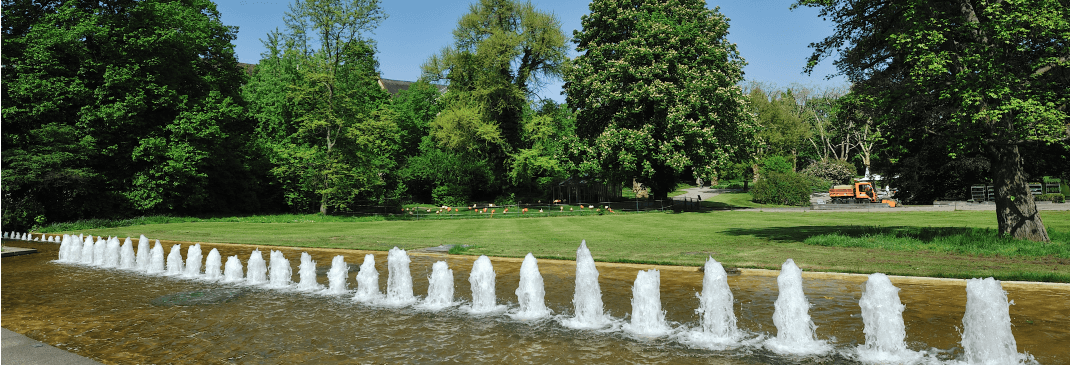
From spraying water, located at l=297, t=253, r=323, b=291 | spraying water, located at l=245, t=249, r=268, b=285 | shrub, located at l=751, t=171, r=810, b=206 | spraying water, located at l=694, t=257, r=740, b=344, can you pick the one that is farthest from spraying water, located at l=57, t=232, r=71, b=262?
Answer: shrub, located at l=751, t=171, r=810, b=206

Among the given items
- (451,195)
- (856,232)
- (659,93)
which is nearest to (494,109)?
(451,195)

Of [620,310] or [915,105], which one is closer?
[620,310]

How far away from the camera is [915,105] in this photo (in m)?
16.4

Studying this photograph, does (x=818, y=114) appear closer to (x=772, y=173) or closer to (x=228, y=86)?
(x=772, y=173)

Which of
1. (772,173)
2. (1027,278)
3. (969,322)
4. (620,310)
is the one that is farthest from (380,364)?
(772,173)

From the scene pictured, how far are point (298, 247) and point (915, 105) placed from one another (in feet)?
63.5

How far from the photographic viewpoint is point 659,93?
38.5 meters

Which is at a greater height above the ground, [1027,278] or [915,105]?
[915,105]

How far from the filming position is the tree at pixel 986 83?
1388cm

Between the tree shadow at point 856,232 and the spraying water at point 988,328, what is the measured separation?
38.8 feet

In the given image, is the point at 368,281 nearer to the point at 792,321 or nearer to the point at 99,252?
the point at 792,321

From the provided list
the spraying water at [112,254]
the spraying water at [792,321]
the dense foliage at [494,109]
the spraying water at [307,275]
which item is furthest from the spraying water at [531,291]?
the dense foliage at [494,109]

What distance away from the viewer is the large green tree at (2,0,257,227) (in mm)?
31805

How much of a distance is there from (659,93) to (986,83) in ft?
80.4
